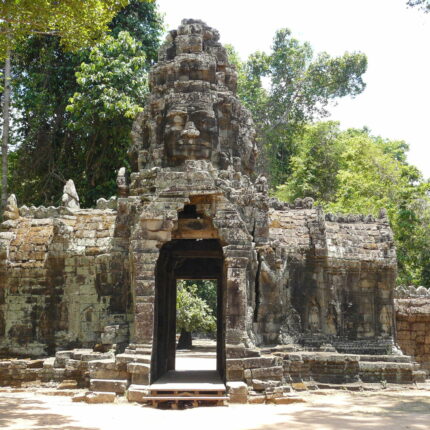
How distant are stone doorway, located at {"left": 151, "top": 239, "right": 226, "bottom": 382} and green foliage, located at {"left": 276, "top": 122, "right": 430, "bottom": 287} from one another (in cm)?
1121

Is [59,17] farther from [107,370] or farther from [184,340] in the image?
[184,340]

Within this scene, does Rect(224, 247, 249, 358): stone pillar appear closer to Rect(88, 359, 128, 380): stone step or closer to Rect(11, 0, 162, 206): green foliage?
Rect(88, 359, 128, 380): stone step

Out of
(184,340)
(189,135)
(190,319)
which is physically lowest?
(184,340)

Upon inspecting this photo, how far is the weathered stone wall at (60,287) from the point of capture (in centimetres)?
1400

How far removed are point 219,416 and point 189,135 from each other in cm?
654

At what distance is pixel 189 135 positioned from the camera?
1349cm

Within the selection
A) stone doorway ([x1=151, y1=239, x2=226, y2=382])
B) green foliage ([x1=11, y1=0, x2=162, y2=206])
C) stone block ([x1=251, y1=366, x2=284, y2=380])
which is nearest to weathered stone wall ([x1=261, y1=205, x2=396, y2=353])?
stone doorway ([x1=151, y1=239, x2=226, y2=382])

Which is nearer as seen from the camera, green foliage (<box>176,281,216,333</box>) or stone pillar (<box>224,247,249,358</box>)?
stone pillar (<box>224,247,249,358</box>)

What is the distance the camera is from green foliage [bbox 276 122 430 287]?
24625mm

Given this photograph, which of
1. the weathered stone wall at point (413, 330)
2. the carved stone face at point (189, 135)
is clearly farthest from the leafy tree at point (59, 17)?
the weathered stone wall at point (413, 330)

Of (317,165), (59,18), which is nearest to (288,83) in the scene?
(317,165)

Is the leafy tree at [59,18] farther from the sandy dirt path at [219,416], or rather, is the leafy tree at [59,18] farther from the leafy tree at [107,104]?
the leafy tree at [107,104]

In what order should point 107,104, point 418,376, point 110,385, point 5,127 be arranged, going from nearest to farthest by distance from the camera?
point 110,385 → point 418,376 → point 107,104 → point 5,127

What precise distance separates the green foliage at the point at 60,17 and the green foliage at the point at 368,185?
15270mm
